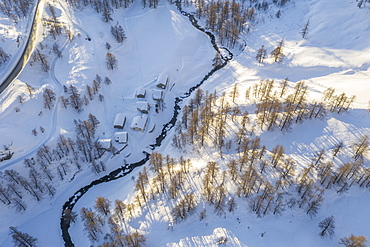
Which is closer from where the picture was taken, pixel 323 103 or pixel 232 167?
pixel 232 167

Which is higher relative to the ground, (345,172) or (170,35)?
(170,35)

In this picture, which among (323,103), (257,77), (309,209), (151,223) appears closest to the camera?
(309,209)

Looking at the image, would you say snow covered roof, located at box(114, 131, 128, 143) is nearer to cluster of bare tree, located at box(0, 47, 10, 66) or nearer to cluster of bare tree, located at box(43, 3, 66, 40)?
cluster of bare tree, located at box(0, 47, 10, 66)

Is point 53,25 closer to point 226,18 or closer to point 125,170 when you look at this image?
point 125,170

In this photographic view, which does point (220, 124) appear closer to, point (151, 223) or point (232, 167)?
point (232, 167)

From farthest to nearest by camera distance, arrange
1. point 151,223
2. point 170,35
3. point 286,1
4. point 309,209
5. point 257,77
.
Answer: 1. point 286,1
2. point 170,35
3. point 257,77
4. point 151,223
5. point 309,209

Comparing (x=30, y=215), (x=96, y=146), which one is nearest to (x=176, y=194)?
(x=96, y=146)

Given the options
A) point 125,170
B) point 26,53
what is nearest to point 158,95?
point 125,170
